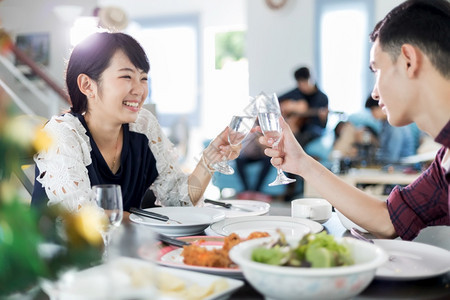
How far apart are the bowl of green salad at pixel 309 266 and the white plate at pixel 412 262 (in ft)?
0.53

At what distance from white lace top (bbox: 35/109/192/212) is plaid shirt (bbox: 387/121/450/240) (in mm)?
752

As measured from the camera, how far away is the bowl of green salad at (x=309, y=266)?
0.73 m

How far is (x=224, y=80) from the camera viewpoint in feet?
32.7

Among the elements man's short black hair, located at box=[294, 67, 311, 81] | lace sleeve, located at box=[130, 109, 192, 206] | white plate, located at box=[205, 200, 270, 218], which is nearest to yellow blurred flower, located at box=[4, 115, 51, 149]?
white plate, located at box=[205, 200, 270, 218]

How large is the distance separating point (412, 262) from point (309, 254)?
0.41m

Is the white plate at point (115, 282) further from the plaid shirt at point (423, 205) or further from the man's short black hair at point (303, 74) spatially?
the man's short black hair at point (303, 74)

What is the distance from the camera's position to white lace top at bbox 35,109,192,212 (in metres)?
1.46

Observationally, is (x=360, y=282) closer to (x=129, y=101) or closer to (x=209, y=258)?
(x=209, y=258)

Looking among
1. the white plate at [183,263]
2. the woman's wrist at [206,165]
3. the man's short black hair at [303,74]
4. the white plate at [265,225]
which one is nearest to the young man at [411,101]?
the white plate at [265,225]

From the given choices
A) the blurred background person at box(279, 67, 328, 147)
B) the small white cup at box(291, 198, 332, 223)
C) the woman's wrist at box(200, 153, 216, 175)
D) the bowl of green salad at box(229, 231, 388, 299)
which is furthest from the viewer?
the blurred background person at box(279, 67, 328, 147)

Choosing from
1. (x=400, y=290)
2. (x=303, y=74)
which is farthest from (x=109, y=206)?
(x=303, y=74)

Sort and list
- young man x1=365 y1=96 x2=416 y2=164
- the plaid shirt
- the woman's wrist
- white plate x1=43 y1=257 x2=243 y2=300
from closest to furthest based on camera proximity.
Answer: white plate x1=43 y1=257 x2=243 y2=300 < the plaid shirt < the woman's wrist < young man x1=365 y1=96 x2=416 y2=164

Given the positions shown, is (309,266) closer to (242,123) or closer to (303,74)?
(242,123)

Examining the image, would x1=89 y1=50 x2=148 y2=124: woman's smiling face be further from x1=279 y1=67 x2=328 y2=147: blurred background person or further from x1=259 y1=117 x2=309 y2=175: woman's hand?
x1=279 y1=67 x2=328 y2=147: blurred background person
